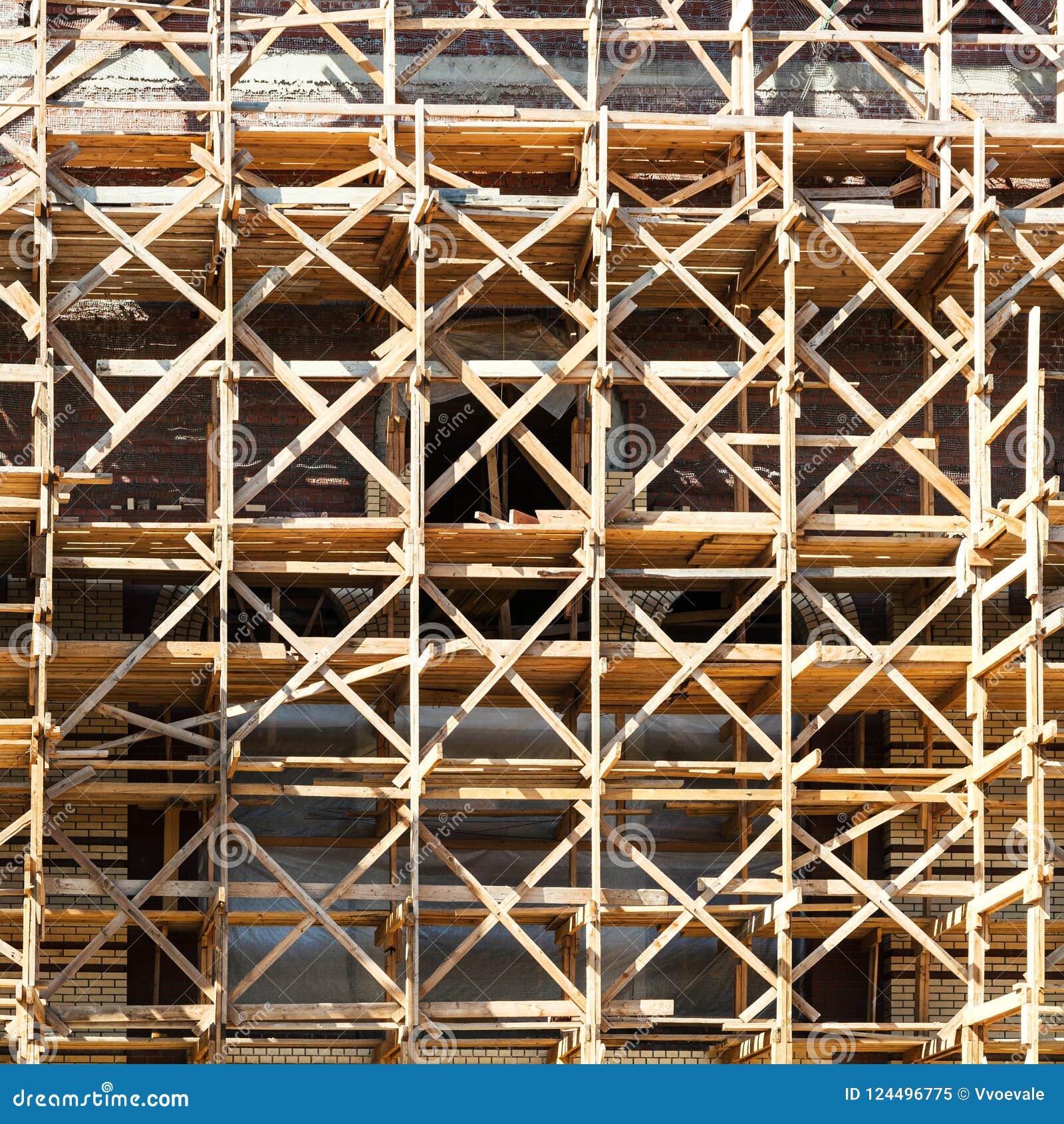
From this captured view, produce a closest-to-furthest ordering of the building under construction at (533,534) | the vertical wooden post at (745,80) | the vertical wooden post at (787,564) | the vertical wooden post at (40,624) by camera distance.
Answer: the vertical wooden post at (40,624) → the vertical wooden post at (787,564) → the building under construction at (533,534) → the vertical wooden post at (745,80)

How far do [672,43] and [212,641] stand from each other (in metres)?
6.47

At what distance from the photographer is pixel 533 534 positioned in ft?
56.4

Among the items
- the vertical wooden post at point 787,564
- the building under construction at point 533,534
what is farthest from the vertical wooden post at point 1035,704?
the vertical wooden post at point 787,564

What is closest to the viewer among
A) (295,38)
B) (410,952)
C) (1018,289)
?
(410,952)

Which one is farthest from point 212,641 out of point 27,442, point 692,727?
point 692,727

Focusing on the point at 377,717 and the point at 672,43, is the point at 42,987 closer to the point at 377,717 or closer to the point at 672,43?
the point at 377,717

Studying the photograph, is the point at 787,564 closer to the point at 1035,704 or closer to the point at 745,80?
the point at 1035,704

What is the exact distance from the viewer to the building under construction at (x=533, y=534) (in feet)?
55.4

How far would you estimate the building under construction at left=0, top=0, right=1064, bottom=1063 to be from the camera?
664 inches

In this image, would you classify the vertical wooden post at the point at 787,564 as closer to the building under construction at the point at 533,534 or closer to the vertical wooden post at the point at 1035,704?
the building under construction at the point at 533,534

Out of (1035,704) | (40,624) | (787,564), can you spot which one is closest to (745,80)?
(787,564)

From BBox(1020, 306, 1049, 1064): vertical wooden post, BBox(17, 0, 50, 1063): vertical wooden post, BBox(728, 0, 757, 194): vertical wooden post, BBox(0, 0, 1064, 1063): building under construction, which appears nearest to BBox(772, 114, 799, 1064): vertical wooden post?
BBox(0, 0, 1064, 1063): building under construction

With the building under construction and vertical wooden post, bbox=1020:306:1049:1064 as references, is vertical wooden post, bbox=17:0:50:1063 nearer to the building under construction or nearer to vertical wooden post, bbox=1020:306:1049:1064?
the building under construction

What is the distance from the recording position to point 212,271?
18219mm
